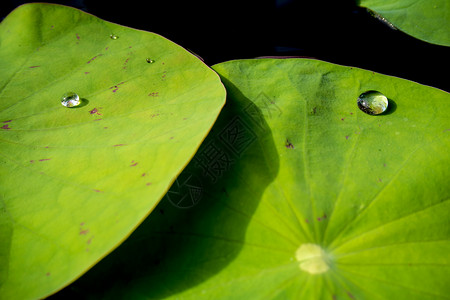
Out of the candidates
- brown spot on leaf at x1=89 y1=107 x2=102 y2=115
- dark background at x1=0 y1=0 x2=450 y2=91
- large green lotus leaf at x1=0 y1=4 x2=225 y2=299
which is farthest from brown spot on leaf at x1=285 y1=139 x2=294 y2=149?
dark background at x1=0 y1=0 x2=450 y2=91

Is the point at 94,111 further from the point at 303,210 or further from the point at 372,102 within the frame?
the point at 372,102

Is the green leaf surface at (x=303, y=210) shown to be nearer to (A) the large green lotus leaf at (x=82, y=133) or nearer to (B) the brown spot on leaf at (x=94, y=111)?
(A) the large green lotus leaf at (x=82, y=133)

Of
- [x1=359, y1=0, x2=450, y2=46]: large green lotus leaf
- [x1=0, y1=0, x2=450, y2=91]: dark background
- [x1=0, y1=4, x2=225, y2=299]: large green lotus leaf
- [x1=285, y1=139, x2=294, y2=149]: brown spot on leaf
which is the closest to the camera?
[x1=0, y1=4, x2=225, y2=299]: large green lotus leaf

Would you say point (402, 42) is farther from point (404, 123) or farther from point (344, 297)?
point (344, 297)

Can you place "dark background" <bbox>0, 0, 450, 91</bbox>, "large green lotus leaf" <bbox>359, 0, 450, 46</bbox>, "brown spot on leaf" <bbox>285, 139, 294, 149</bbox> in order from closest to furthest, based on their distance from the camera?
"brown spot on leaf" <bbox>285, 139, 294, 149</bbox>
"large green lotus leaf" <bbox>359, 0, 450, 46</bbox>
"dark background" <bbox>0, 0, 450, 91</bbox>

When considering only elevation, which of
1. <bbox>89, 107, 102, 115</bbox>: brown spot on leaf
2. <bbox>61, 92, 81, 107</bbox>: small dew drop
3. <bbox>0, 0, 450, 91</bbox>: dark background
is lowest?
<bbox>0, 0, 450, 91</bbox>: dark background

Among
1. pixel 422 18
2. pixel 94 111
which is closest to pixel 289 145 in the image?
pixel 94 111

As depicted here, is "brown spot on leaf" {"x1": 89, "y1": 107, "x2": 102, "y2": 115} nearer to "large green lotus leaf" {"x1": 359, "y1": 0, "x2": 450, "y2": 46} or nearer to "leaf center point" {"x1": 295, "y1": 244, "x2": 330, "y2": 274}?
"leaf center point" {"x1": 295, "y1": 244, "x2": 330, "y2": 274}
